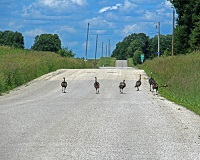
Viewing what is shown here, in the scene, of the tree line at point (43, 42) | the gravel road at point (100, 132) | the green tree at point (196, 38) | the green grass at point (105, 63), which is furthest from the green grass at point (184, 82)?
the tree line at point (43, 42)

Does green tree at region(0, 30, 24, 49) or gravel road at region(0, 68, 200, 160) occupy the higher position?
green tree at region(0, 30, 24, 49)

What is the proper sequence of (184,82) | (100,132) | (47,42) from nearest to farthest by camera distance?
(100,132)
(184,82)
(47,42)

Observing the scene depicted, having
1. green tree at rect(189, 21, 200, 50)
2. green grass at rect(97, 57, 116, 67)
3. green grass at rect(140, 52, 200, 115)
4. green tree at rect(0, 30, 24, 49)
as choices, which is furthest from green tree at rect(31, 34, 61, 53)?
green grass at rect(140, 52, 200, 115)

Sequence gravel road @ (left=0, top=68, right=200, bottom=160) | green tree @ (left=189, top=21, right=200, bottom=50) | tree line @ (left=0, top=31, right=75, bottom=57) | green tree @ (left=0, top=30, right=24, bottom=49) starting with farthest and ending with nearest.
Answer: green tree @ (left=0, top=30, right=24, bottom=49) → tree line @ (left=0, top=31, right=75, bottom=57) → green tree @ (left=189, top=21, right=200, bottom=50) → gravel road @ (left=0, top=68, right=200, bottom=160)

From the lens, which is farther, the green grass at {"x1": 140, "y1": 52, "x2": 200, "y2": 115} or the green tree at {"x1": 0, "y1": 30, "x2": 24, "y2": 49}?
the green tree at {"x1": 0, "y1": 30, "x2": 24, "y2": 49}

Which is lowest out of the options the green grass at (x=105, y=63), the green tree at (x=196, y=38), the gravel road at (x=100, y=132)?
the green grass at (x=105, y=63)

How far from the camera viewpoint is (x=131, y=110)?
18.3 meters

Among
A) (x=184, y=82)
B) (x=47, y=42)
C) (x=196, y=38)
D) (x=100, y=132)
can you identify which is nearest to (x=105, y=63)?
(x=47, y=42)

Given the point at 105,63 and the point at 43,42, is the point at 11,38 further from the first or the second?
the point at 105,63

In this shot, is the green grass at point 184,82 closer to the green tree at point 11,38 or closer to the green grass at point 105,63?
the green grass at point 105,63

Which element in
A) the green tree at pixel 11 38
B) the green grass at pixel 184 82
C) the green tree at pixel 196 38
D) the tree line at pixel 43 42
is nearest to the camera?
the green grass at pixel 184 82

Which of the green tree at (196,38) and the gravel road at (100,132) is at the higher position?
the green tree at (196,38)

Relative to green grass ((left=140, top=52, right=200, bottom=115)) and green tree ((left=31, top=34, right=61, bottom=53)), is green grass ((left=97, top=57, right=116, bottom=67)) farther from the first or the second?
green grass ((left=140, top=52, right=200, bottom=115))

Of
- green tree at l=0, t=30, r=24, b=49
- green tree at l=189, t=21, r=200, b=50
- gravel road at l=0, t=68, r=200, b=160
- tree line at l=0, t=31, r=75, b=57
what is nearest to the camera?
gravel road at l=0, t=68, r=200, b=160
